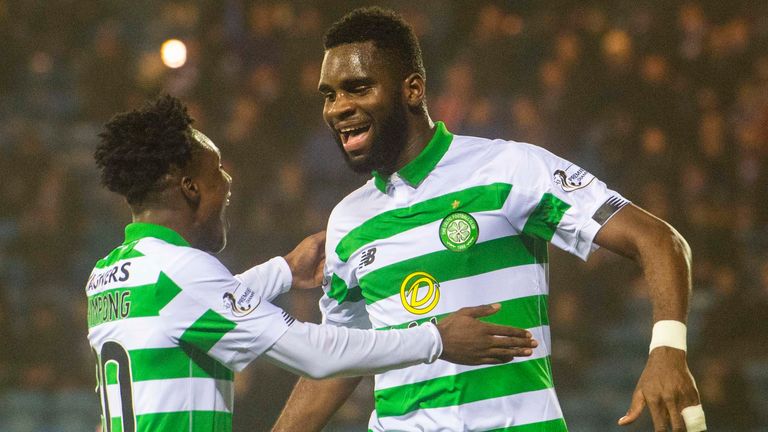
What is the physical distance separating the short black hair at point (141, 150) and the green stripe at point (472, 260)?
0.73 metres

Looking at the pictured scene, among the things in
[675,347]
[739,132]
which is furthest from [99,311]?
[739,132]

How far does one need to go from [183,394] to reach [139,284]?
0.32 meters

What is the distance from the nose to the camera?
11.0 ft

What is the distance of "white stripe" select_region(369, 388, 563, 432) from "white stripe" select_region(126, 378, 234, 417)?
681 millimetres

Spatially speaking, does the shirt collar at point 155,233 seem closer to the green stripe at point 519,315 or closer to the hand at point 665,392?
the green stripe at point 519,315

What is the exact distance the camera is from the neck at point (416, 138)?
3.41 metres

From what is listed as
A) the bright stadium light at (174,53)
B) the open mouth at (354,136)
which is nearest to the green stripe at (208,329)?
the open mouth at (354,136)

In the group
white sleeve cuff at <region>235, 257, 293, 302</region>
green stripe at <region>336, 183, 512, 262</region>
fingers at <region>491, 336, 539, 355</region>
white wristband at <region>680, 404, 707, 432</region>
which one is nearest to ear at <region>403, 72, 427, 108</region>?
green stripe at <region>336, 183, 512, 262</region>

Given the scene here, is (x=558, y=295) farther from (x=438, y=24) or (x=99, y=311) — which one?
(x=99, y=311)

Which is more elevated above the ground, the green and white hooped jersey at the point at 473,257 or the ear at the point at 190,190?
the ear at the point at 190,190

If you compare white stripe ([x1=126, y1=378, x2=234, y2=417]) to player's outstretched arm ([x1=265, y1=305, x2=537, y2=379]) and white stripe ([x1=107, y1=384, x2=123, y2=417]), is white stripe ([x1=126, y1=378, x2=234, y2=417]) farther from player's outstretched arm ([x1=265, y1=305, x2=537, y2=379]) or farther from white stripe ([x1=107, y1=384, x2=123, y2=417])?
player's outstretched arm ([x1=265, y1=305, x2=537, y2=379])

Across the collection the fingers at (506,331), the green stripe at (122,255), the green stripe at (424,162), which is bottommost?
the fingers at (506,331)

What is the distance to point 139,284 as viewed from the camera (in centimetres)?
282

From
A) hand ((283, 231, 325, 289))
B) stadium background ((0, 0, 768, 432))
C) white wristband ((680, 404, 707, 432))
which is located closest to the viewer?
white wristband ((680, 404, 707, 432))
